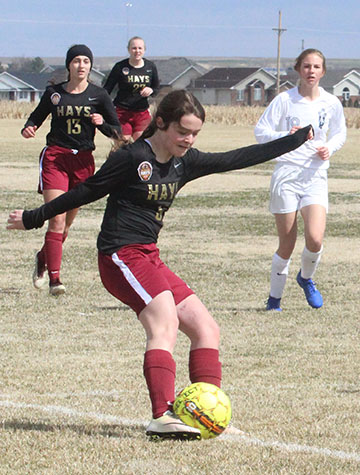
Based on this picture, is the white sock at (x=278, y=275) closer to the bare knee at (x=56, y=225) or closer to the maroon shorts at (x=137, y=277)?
the bare knee at (x=56, y=225)

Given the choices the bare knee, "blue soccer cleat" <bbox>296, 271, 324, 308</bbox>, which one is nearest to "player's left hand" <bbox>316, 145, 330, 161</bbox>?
"blue soccer cleat" <bbox>296, 271, 324, 308</bbox>

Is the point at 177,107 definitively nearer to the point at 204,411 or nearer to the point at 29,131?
the point at 204,411

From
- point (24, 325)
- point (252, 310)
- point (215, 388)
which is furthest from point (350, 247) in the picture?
point (215, 388)

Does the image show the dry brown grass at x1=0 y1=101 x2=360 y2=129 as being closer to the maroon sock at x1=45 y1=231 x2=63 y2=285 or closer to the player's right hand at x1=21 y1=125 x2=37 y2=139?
the player's right hand at x1=21 y1=125 x2=37 y2=139

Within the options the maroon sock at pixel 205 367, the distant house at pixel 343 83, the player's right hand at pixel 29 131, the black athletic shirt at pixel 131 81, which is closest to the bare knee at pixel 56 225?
the player's right hand at pixel 29 131

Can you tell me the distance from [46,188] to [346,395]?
15.4 ft

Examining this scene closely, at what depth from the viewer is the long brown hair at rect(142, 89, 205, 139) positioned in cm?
513

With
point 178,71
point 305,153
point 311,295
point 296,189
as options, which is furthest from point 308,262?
point 178,71

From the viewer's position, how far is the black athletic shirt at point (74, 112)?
393 inches

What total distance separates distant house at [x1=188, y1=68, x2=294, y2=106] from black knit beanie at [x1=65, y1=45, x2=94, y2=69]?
421ft

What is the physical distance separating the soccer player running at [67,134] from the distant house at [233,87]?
128 m

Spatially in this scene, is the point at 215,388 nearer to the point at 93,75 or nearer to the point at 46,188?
the point at 46,188

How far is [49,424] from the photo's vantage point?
547 centimetres

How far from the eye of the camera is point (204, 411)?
16.3ft
